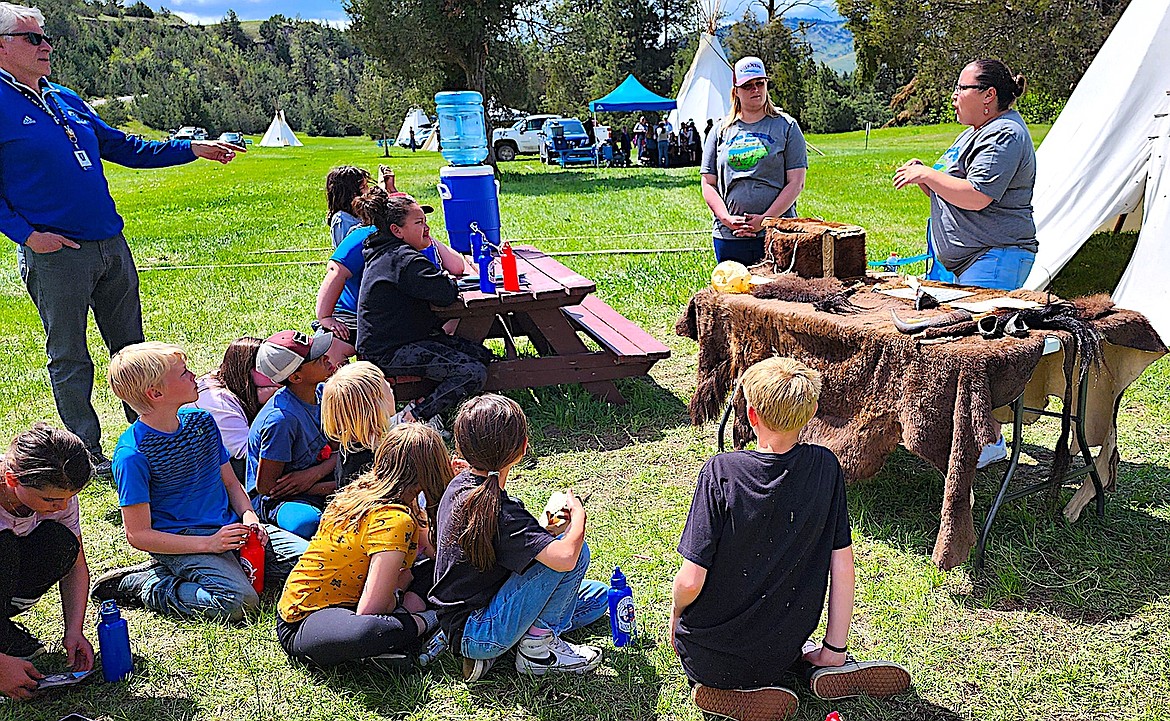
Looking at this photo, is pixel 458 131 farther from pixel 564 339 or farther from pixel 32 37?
pixel 32 37

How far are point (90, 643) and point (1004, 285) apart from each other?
397 centimetres

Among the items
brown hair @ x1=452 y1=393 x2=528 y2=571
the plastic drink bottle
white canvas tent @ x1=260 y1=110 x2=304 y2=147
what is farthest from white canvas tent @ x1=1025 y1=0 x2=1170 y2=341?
white canvas tent @ x1=260 y1=110 x2=304 y2=147

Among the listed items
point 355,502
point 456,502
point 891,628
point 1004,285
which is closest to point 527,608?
point 456,502

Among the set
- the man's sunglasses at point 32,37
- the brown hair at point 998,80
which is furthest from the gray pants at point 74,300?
the brown hair at point 998,80

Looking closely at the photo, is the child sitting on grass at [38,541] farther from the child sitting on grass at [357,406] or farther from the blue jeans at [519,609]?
the blue jeans at [519,609]

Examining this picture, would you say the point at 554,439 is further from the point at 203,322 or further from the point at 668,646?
the point at 203,322

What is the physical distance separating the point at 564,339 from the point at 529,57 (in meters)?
17.6

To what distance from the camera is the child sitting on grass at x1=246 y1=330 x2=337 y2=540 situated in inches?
141

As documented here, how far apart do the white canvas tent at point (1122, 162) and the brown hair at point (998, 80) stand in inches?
116

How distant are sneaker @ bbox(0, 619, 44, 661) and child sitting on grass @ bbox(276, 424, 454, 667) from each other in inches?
32.2

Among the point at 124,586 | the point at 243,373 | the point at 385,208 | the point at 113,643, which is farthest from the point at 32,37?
the point at 113,643

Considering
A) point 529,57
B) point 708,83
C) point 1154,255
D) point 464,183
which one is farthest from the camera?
point 708,83

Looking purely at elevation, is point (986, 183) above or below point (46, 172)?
below

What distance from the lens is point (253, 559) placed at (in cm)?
331
